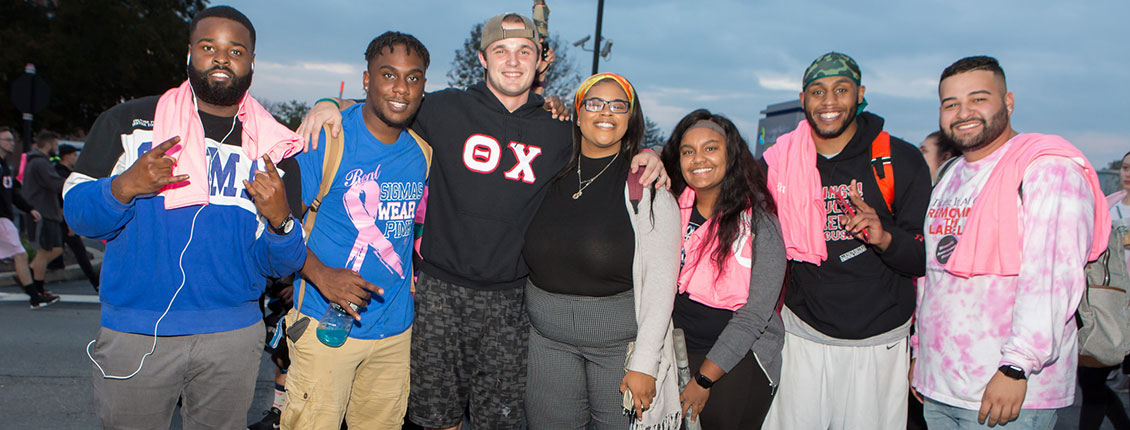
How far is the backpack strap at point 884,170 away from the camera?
10.5ft

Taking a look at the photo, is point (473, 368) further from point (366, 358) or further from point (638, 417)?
point (638, 417)

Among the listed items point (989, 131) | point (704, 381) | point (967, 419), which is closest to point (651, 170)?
point (704, 381)

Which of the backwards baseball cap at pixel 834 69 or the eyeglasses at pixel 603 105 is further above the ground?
the backwards baseball cap at pixel 834 69

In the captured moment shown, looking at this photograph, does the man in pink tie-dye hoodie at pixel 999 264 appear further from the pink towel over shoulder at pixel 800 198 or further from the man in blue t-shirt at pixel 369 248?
the man in blue t-shirt at pixel 369 248

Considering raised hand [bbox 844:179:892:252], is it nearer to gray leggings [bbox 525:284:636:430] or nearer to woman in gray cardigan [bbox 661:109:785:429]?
woman in gray cardigan [bbox 661:109:785:429]

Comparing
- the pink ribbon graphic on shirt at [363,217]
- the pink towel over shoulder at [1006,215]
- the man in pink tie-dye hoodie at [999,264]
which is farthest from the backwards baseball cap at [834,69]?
the pink ribbon graphic on shirt at [363,217]

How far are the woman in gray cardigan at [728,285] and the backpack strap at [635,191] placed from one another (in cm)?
32

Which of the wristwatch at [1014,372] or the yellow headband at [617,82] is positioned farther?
the yellow headband at [617,82]

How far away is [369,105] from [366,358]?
3.94ft

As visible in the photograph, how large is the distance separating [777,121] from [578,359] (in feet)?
47.4

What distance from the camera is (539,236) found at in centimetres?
309

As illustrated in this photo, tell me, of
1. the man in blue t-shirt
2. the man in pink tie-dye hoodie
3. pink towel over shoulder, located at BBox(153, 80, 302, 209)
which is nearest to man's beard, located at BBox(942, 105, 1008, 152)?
the man in pink tie-dye hoodie

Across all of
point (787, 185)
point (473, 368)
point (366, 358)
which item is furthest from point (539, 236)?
point (787, 185)

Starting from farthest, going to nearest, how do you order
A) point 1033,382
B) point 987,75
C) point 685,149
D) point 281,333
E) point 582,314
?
point 281,333, point 685,149, point 582,314, point 987,75, point 1033,382
